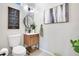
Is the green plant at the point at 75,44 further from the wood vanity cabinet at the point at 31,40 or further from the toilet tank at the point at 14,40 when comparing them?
the toilet tank at the point at 14,40

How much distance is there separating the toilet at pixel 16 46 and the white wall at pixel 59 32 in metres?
0.29

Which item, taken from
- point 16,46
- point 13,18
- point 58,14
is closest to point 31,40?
point 16,46

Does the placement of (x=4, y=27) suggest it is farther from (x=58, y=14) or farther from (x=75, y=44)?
(x=75, y=44)

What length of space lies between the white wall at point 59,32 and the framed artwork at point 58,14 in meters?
0.04

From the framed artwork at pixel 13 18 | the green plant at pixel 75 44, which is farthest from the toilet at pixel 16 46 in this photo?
the green plant at pixel 75 44

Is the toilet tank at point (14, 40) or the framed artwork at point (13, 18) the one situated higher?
the framed artwork at point (13, 18)

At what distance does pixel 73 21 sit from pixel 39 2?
1.79 ft

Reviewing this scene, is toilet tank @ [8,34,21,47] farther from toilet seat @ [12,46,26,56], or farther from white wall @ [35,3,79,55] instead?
white wall @ [35,3,79,55]

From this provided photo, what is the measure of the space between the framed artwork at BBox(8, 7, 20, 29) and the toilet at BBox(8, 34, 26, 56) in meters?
0.14

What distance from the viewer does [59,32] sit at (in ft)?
5.11

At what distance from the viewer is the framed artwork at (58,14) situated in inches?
59.5

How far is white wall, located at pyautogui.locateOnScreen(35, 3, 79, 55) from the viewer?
1496 mm

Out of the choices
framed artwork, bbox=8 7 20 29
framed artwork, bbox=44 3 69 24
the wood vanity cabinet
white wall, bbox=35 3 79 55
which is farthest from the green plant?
framed artwork, bbox=8 7 20 29

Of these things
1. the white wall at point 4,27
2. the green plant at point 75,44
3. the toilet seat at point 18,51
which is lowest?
the toilet seat at point 18,51
